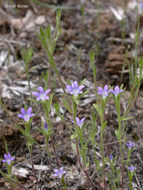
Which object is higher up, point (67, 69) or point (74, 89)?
point (67, 69)

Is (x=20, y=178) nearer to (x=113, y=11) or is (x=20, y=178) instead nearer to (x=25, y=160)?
(x=25, y=160)

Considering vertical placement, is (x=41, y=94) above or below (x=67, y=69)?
below

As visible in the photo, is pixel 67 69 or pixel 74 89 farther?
pixel 67 69

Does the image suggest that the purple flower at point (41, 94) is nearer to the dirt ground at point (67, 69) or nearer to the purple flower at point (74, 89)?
the purple flower at point (74, 89)

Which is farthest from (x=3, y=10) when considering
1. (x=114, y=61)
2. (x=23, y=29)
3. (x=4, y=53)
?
A: (x=114, y=61)

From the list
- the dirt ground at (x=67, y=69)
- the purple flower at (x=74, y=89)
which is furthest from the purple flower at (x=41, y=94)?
the dirt ground at (x=67, y=69)

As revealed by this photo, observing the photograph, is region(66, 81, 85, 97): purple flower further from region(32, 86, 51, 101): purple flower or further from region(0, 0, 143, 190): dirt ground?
region(0, 0, 143, 190): dirt ground

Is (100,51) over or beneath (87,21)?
beneath

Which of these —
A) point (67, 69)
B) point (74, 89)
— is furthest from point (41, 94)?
point (67, 69)

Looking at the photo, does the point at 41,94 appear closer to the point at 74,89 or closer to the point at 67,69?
the point at 74,89
